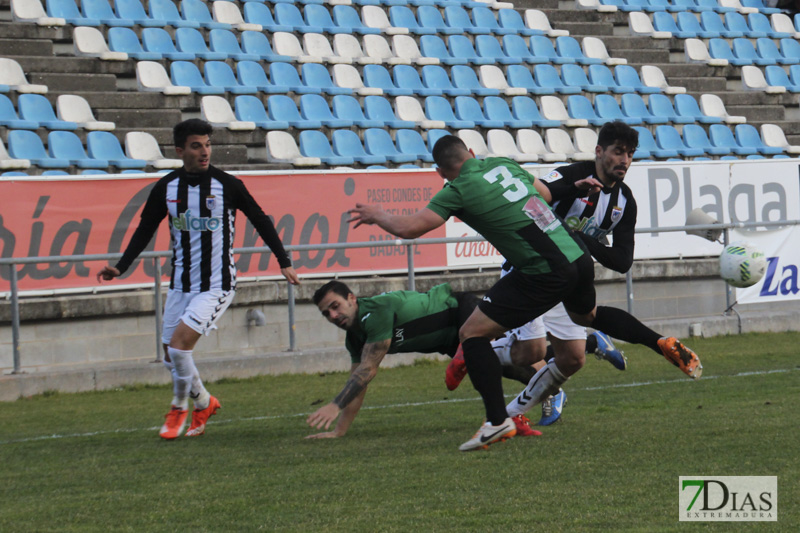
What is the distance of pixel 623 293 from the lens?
1412 centimetres

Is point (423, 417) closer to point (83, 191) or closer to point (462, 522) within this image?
point (462, 522)

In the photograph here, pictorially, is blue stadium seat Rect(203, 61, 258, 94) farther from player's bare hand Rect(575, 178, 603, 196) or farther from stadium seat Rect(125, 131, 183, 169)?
player's bare hand Rect(575, 178, 603, 196)

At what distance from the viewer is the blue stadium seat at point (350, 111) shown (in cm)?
1603

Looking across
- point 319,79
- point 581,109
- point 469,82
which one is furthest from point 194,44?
point 581,109

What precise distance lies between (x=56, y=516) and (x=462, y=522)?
6.09 feet

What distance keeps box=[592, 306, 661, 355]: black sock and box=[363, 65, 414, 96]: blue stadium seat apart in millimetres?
10593

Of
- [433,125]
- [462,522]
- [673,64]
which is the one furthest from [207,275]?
[673,64]

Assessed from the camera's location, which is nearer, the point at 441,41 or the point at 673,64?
the point at 441,41

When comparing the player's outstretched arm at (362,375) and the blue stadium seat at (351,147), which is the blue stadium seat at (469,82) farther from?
the player's outstretched arm at (362,375)

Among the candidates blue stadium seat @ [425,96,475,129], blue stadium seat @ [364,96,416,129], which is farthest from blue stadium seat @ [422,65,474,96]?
blue stadium seat @ [364,96,416,129]

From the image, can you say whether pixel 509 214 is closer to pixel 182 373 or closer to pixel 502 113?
pixel 182 373

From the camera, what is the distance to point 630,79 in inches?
778

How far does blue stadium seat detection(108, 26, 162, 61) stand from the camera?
15.5 meters
